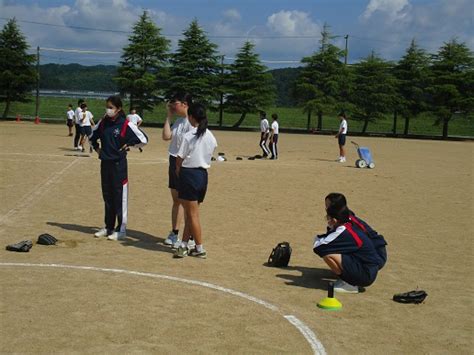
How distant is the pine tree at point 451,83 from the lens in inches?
1932

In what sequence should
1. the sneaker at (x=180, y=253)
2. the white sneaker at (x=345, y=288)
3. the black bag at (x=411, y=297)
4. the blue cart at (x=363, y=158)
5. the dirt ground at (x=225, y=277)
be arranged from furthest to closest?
the blue cart at (x=363, y=158), the sneaker at (x=180, y=253), the white sneaker at (x=345, y=288), the black bag at (x=411, y=297), the dirt ground at (x=225, y=277)

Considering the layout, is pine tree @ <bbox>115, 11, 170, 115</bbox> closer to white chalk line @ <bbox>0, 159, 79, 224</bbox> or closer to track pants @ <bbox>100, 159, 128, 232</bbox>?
white chalk line @ <bbox>0, 159, 79, 224</bbox>

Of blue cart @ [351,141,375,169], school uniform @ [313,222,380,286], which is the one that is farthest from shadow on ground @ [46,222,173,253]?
blue cart @ [351,141,375,169]

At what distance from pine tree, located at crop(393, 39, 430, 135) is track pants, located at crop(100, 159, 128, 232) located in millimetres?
45197

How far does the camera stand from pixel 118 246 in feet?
26.5

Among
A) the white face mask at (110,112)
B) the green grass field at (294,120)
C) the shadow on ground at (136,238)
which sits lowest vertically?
the shadow on ground at (136,238)

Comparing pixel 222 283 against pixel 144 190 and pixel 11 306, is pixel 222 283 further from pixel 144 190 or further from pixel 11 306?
pixel 144 190

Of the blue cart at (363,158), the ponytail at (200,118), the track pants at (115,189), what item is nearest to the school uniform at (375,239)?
the ponytail at (200,118)

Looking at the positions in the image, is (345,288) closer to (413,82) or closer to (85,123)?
(85,123)

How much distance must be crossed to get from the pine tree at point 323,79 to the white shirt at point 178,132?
42.1 m

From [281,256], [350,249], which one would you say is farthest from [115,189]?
[350,249]

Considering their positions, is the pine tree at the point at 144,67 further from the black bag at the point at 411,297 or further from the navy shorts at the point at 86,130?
the black bag at the point at 411,297

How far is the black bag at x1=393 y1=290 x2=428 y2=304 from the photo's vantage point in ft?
20.0

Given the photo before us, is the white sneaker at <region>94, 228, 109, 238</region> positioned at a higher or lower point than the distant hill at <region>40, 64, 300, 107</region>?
lower
